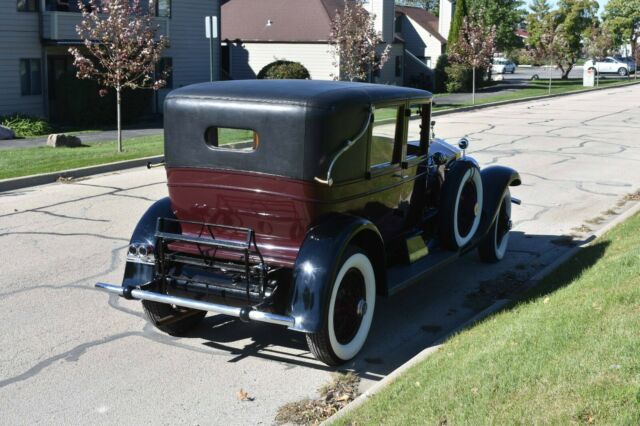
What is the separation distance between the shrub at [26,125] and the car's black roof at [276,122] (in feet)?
56.0

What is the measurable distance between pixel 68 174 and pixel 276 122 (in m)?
9.42

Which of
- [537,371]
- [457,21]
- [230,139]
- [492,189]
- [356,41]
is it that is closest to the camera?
[537,371]

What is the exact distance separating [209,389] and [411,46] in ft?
148

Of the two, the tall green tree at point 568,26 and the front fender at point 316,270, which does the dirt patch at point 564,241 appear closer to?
the front fender at point 316,270

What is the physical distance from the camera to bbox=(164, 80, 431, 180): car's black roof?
5.76 metres

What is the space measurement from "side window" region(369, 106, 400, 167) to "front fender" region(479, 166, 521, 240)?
1.78m

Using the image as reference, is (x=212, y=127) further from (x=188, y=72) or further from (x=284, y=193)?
(x=188, y=72)

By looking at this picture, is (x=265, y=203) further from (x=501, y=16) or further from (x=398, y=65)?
(x=501, y=16)

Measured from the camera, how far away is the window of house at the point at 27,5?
25.0 m

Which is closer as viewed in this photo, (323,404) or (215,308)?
(323,404)

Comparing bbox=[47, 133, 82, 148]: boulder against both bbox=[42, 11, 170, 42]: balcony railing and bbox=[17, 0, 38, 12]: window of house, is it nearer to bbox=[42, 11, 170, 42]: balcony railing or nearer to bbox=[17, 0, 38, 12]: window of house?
bbox=[42, 11, 170, 42]: balcony railing

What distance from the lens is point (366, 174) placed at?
6.34 metres

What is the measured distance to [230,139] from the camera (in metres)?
6.44

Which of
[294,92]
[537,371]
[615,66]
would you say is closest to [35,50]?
[294,92]
